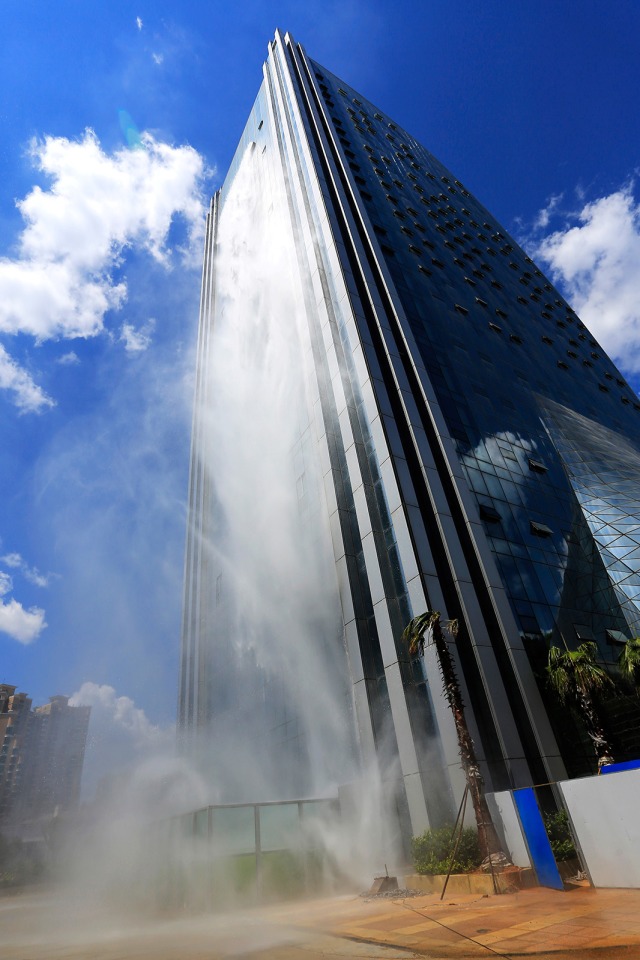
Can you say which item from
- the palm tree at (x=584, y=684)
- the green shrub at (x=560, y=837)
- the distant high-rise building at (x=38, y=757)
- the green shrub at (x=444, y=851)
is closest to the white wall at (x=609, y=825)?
the green shrub at (x=560, y=837)

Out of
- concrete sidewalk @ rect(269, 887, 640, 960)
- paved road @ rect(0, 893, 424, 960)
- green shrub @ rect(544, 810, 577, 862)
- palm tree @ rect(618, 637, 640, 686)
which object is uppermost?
palm tree @ rect(618, 637, 640, 686)

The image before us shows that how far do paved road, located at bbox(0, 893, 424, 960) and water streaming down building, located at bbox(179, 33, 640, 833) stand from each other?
975cm

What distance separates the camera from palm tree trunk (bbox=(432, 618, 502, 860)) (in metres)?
15.8

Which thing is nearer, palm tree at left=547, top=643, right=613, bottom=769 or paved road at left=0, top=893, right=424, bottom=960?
paved road at left=0, top=893, right=424, bottom=960

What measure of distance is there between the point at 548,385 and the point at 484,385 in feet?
46.0

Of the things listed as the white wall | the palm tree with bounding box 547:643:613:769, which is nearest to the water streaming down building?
the palm tree with bounding box 547:643:613:769

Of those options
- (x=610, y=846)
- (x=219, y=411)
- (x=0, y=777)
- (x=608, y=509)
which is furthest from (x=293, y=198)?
(x=0, y=777)

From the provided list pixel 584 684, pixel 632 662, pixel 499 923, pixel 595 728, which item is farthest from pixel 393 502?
pixel 499 923

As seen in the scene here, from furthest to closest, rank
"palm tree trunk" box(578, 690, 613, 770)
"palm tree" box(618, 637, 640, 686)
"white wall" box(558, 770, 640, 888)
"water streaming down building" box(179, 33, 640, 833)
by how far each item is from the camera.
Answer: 1. "water streaming down building" box(179, 33, 640, 833)
2. "palm tree" box(618, 637, 640, 686)
3. "palm tree trunk" box(578, 690, 613, 770)
4. "white wall" box(558, 770, 640, 888)

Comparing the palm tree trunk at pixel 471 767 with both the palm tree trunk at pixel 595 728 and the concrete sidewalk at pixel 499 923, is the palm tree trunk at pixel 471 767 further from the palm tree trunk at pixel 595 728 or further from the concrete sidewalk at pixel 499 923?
the palm tree trunk at pixel 595 728

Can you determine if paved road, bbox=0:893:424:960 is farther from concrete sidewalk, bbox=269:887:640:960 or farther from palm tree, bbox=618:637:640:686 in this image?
palm tree, bbox=618:637:640:686

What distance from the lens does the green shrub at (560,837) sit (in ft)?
49.7

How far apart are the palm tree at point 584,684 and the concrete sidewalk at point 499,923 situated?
7.59 meters

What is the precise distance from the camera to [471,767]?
1700cm
